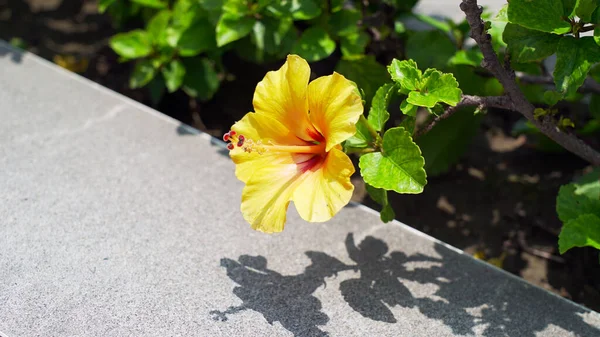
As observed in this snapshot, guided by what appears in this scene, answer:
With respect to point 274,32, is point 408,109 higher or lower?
higher

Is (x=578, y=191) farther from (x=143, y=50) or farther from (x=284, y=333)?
(x=143, y=50)

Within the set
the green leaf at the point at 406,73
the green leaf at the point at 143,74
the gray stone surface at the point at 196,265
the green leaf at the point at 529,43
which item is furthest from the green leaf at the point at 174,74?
the green leaf at the point at 529,43

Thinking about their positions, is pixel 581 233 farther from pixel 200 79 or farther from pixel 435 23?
pixel 200 79

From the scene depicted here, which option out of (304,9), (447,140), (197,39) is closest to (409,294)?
(447,140)

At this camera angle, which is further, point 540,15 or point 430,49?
point 430,49

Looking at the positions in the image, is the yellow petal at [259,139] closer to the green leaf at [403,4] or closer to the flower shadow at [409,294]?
the flower shadow at [409,294]

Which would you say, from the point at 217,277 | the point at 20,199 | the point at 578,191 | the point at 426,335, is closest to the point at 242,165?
the point at 217,277
